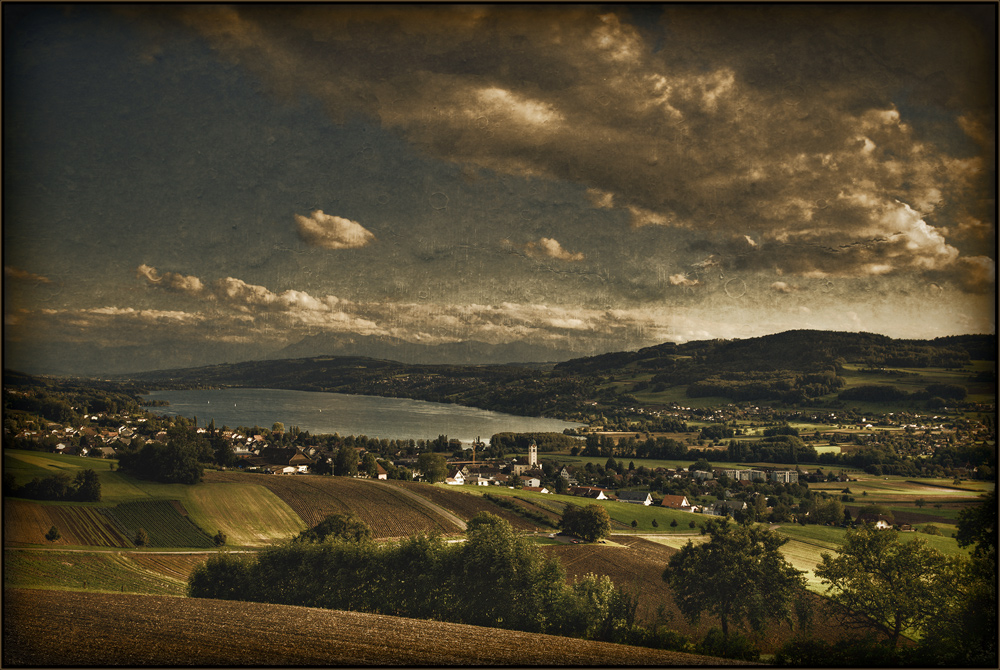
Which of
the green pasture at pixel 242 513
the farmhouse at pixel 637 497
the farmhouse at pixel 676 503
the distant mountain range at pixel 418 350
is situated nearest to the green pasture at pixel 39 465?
the green pasture at pixel 242 513

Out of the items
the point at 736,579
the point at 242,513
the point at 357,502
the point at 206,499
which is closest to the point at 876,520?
the point at 736,579

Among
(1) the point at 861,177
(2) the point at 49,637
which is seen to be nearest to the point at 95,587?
(2) the point at 49,637

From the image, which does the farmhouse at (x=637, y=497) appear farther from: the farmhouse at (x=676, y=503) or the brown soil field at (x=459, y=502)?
the brown soil field at (x=459, y=502)

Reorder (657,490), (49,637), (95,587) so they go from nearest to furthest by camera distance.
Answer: (49,637), (95,587), (657,490)

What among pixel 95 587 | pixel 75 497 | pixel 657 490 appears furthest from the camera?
pixel 657 490

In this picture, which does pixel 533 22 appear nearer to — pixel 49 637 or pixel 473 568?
pixel 473 568

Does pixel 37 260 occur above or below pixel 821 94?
below
